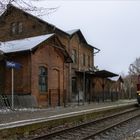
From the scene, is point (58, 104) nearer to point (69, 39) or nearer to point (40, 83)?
point (40, 83)

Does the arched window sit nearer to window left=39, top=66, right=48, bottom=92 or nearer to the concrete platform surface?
window left=39, top=66, right=48, bottom=92

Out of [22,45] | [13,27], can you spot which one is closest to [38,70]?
[22,45]

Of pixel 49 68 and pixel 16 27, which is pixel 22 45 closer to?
pixel 49 68

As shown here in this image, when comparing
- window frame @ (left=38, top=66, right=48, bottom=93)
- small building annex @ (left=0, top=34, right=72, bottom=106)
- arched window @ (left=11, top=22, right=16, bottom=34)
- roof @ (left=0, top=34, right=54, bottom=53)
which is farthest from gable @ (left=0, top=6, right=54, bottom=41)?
window frame @ (left=38, top=66, right=48, bottom=93)

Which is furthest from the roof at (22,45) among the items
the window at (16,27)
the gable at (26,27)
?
the window at (16,27)

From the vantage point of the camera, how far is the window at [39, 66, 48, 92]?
99.3 feet

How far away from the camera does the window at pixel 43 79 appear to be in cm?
3026

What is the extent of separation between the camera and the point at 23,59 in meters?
29.6

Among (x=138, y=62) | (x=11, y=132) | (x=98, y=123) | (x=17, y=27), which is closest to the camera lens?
(x=11, y=132)

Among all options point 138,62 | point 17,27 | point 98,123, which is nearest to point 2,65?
point 17,27

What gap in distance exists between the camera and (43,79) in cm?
3075

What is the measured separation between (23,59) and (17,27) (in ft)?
38.3

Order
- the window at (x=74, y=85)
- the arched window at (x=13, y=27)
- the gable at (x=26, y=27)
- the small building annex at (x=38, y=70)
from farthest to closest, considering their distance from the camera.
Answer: the window at (x=74, y=85)
the arched window at (x=13, y=27)
the gable at (x=26, y=27)
the small building annex at (x=38, y=70)

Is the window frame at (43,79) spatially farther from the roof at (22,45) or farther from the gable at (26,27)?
the gable at (26,27)
